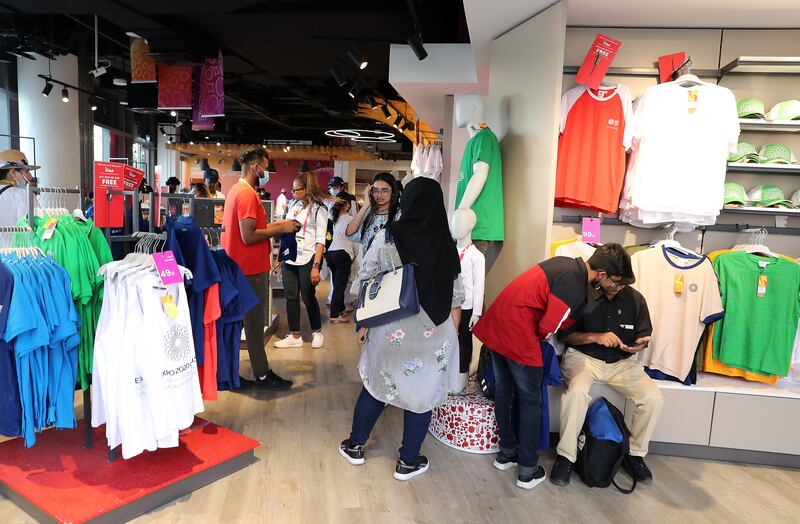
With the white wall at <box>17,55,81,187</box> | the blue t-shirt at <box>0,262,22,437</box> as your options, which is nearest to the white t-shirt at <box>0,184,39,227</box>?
the blue t-shirt at <box>0,262,22,437</box>

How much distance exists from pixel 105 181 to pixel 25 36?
571 centimetres

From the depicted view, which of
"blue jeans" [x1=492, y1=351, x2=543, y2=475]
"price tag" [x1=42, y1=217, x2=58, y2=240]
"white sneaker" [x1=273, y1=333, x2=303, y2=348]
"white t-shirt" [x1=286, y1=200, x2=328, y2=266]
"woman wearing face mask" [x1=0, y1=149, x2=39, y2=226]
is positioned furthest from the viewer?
"white sneaker" [x1=273, y1=333, x2=303, y2=348]

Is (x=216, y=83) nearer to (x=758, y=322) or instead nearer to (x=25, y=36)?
(x=25, y=36)

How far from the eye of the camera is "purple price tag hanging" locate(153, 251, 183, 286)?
2.29 metres

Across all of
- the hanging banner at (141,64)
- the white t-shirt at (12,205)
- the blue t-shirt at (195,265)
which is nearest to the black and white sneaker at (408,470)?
the blue t-shirt at (195,265)

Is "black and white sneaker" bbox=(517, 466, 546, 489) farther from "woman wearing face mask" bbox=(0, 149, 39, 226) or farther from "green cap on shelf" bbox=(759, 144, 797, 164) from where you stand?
"woman wearing face mask" bbox=(0, 149, 39, 226)

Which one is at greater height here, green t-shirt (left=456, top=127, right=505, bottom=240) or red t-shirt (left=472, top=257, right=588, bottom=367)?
green t-shirt (left=456, top=127, right=505, bottom=240)

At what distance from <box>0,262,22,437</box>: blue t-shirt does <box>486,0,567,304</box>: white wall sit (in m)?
2.65

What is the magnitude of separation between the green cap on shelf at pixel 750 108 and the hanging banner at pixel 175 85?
19.8ft

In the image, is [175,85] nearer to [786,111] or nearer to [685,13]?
[685,13]

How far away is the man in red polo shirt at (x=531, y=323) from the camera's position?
2.53m

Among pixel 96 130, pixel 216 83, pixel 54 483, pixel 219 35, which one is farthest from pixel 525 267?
pixel 96 130

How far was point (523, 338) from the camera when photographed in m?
2.62

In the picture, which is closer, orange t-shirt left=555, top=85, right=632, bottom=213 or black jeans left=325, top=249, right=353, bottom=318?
orange t-shirt left=555, top=85, right=632, bottom=213
